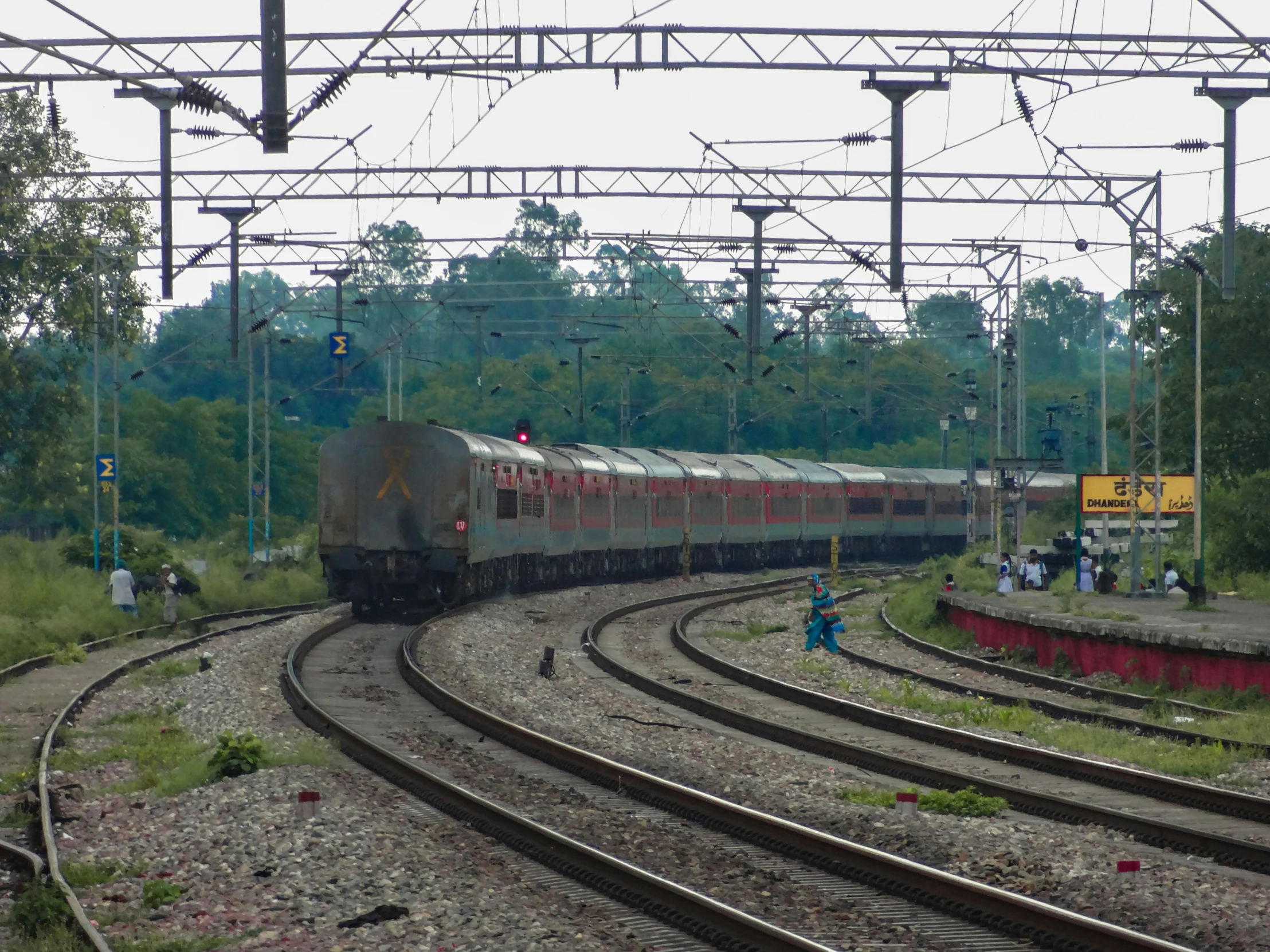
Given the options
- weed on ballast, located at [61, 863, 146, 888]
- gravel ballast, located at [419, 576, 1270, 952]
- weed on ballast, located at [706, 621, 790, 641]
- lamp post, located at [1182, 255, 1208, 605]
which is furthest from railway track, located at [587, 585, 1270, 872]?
lamp post, located at [1182, 255, 1208, 605]

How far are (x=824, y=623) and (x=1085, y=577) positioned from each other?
401 inches

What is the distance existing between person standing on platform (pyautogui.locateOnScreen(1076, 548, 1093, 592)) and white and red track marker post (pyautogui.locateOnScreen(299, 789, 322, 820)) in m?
24.0

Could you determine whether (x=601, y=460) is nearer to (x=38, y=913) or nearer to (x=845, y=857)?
(x=845, y=857)

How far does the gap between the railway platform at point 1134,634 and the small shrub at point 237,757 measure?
35.0 feet

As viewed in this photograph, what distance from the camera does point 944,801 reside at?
1245 centimetres

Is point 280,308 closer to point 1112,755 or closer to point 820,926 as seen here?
point 1112,755

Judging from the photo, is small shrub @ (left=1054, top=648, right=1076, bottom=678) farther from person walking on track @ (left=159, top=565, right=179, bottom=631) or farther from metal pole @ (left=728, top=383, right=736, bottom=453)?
metal pole @ (left=728, top=383, right=736, bottom=453)

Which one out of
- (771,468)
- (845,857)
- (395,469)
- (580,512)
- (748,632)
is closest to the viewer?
(845,857)

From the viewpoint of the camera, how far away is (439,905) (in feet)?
30.4

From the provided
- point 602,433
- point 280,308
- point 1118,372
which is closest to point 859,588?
point 280,308

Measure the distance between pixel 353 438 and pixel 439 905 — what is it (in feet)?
70.8

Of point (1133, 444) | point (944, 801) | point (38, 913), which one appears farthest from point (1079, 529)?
point (38, 913)

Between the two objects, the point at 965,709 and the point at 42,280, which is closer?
the point at 965,709

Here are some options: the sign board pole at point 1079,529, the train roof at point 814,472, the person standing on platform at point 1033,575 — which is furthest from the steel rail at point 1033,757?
the train roof at point 814,472
